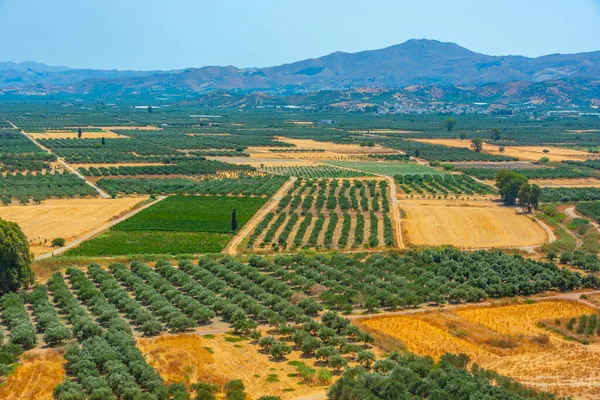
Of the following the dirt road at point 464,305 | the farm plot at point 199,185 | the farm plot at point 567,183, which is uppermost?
the farm plot at point 567,183

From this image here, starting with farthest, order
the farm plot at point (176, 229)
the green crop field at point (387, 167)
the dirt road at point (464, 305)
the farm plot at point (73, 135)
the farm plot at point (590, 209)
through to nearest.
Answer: the farm plot at point (73, 135), the green crop field at point (387, 167), the farm plot at point (590, 209), the farm plot at point (176, 229), the dirt road at point (464, 305)

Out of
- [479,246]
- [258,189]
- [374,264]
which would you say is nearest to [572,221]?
[479,246]

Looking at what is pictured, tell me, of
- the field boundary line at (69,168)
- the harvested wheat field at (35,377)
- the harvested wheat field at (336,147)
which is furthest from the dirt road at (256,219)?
the harvested wheat field at (336,147)

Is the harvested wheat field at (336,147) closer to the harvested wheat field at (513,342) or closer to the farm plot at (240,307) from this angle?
the farm plot at (240,307)

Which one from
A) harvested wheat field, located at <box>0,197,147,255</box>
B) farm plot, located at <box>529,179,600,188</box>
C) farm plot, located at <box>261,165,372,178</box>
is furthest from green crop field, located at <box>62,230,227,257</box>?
farm plot, located at <box>529,179,600,188</box>

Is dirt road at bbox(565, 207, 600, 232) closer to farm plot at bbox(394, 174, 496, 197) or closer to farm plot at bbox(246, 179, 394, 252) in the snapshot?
farm plot at bbox(394, 174, 496, 197)

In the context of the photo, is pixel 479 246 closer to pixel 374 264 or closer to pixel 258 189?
pixel 374 264

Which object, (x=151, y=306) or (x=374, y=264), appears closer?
(x=151, y=306)
